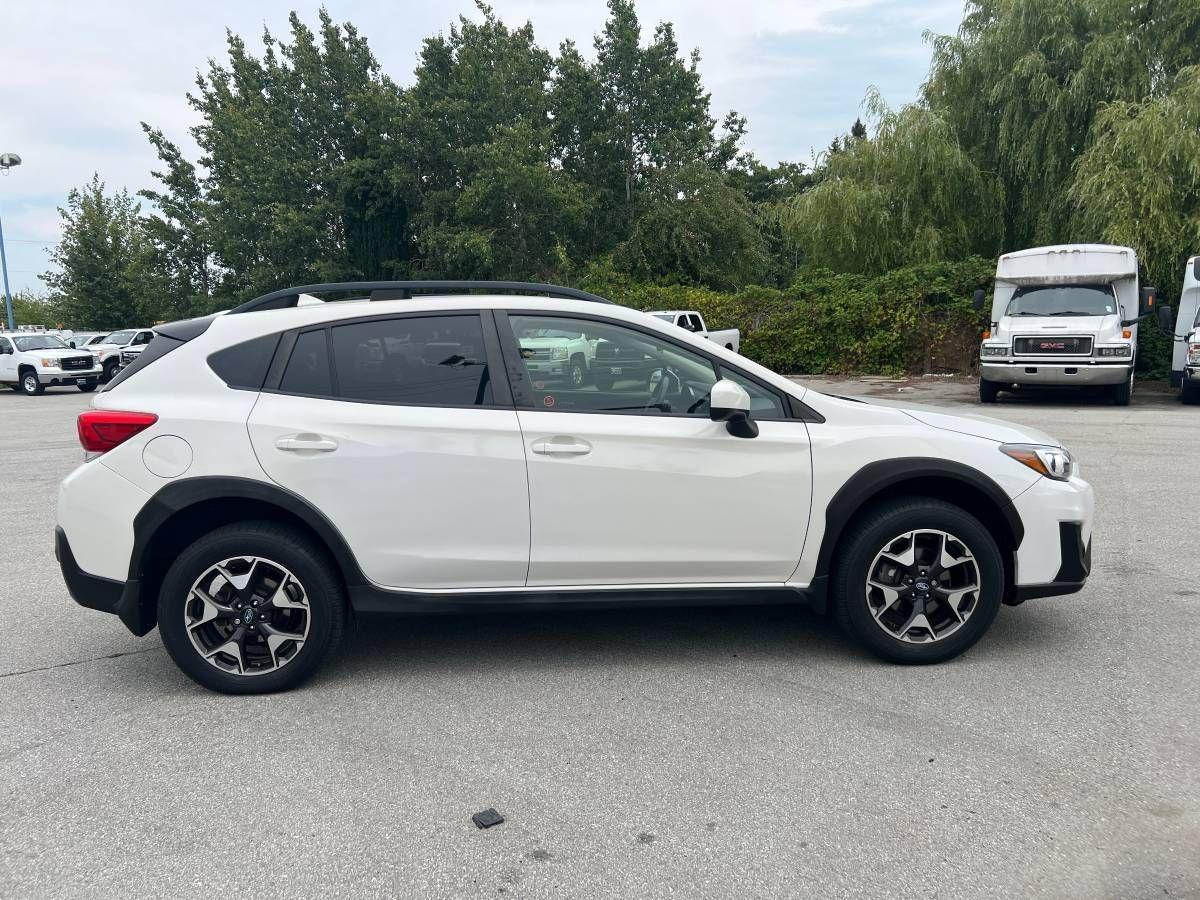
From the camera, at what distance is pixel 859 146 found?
23.8m

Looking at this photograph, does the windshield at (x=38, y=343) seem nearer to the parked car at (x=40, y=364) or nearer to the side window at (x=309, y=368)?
the parked car at (x=40, y=364)

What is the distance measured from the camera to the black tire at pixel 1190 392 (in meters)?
15.2

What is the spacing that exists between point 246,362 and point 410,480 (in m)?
0.89

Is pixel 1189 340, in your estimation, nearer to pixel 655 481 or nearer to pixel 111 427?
pixel 655 481

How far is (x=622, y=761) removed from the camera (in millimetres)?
3223

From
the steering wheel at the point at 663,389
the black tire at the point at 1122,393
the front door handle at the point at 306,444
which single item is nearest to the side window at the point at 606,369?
the steering wheel at the point at 663,389

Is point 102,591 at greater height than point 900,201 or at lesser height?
lesser

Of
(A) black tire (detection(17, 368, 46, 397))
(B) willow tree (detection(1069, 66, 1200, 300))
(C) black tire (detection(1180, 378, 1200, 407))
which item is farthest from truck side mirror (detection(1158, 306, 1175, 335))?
(A) black tire (detection(17, 368, 46, 397))

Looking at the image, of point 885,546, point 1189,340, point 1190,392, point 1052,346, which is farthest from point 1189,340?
point 885,546

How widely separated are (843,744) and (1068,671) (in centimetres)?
132

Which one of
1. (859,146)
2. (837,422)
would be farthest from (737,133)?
(837,422)

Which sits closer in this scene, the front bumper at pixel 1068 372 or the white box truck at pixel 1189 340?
the front bumper at pixel 1068 372

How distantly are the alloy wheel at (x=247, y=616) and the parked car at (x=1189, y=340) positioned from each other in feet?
51.1

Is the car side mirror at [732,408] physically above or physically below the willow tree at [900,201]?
below
